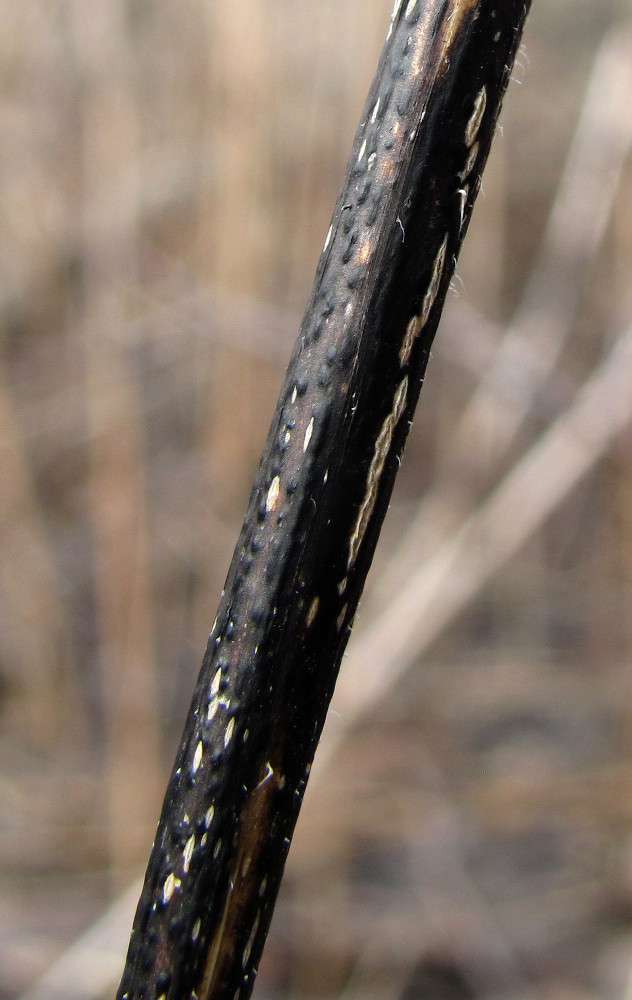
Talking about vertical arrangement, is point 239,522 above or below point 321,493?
above

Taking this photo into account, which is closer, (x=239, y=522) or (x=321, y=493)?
(x=321, y=493)

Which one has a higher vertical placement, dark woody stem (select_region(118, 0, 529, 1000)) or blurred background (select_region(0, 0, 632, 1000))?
blurred background (select_region(0, 0, 632, 1000))

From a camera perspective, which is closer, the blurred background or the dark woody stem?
the dark woody stem

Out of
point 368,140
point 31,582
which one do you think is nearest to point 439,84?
point 368,140

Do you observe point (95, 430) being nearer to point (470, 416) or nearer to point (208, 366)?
point (208, 366)
